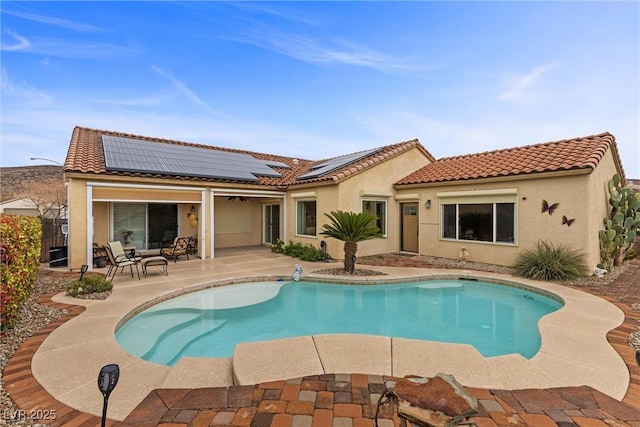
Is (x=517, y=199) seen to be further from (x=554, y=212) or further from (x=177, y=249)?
(x=177, y=249)

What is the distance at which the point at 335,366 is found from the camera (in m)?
4.26

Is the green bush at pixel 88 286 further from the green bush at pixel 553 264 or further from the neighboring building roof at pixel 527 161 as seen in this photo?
the green bush at pixel 553 264

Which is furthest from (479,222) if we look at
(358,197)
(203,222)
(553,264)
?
(203,222)

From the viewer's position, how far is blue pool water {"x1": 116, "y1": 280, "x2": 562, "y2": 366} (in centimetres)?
631

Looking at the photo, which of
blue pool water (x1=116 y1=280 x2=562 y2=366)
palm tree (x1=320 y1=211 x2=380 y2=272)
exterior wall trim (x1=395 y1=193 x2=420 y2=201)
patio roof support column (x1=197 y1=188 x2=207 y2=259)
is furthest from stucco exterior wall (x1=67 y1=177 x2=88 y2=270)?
exterior wall trim (x1=395 y1=193 x2=420 y2=201)

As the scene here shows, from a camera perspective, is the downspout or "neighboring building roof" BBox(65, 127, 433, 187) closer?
the downspout

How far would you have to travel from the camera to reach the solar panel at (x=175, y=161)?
13.4 meters

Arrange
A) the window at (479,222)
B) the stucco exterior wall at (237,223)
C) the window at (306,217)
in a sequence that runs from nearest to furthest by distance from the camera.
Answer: the window at (479,222)
the window at (306,217)
the stucco exterior wall at (237,223)

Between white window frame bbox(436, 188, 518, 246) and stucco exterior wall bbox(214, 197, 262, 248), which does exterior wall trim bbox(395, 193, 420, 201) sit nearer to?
white window frame bbox(436, 188, 518, 246)

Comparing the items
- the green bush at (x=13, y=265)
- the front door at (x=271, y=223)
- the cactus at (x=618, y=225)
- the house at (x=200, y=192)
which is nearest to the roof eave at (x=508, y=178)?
the house at (x=200, y=192)

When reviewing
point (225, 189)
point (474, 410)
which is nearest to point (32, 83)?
point (225, 189)

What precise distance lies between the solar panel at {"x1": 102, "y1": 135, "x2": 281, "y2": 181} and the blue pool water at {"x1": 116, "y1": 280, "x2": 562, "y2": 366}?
706 cm

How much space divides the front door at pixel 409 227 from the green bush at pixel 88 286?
13556mm

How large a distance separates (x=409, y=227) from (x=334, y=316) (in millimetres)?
9746
